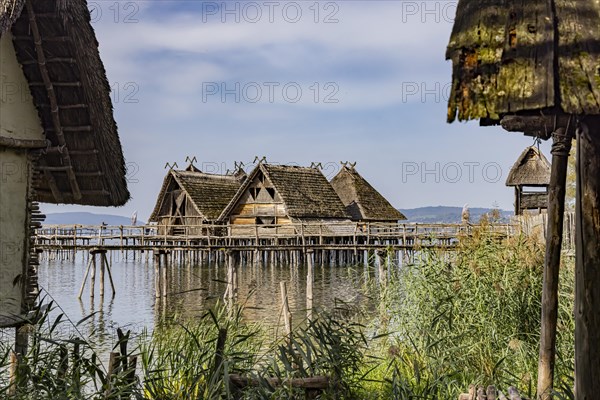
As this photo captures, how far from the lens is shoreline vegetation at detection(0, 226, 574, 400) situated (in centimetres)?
602

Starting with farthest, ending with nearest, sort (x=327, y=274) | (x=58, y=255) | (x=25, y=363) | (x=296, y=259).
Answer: (x=58, y=255)
(x=296, y=259)
(x=327, y=274)
(x=25, y=363)

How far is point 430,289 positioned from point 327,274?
2950cm

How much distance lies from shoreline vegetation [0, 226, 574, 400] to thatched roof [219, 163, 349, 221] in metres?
29.0

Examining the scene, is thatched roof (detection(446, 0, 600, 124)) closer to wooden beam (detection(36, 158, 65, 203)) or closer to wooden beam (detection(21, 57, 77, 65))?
wooden beam (detection(21, 57, 77, 65))

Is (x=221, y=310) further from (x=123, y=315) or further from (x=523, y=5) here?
(x=123, y=315)

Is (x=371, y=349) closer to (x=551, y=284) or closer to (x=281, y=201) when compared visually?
(x=551, y=284)

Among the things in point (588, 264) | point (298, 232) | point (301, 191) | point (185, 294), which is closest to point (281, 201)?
point (301, 191)

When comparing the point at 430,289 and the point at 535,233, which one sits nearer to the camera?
the point at 430,289

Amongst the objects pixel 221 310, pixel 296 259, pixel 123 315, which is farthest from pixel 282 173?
pixel 221 310

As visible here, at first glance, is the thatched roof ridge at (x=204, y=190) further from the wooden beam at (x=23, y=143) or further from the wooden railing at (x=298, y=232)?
the wooden beam at (x=23, y=143)

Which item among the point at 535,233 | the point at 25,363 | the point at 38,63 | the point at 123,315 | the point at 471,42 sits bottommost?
the point at 123,315

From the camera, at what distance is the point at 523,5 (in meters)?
4.39

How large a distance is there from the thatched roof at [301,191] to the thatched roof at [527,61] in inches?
1386

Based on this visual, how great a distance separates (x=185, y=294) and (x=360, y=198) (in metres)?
14.8
